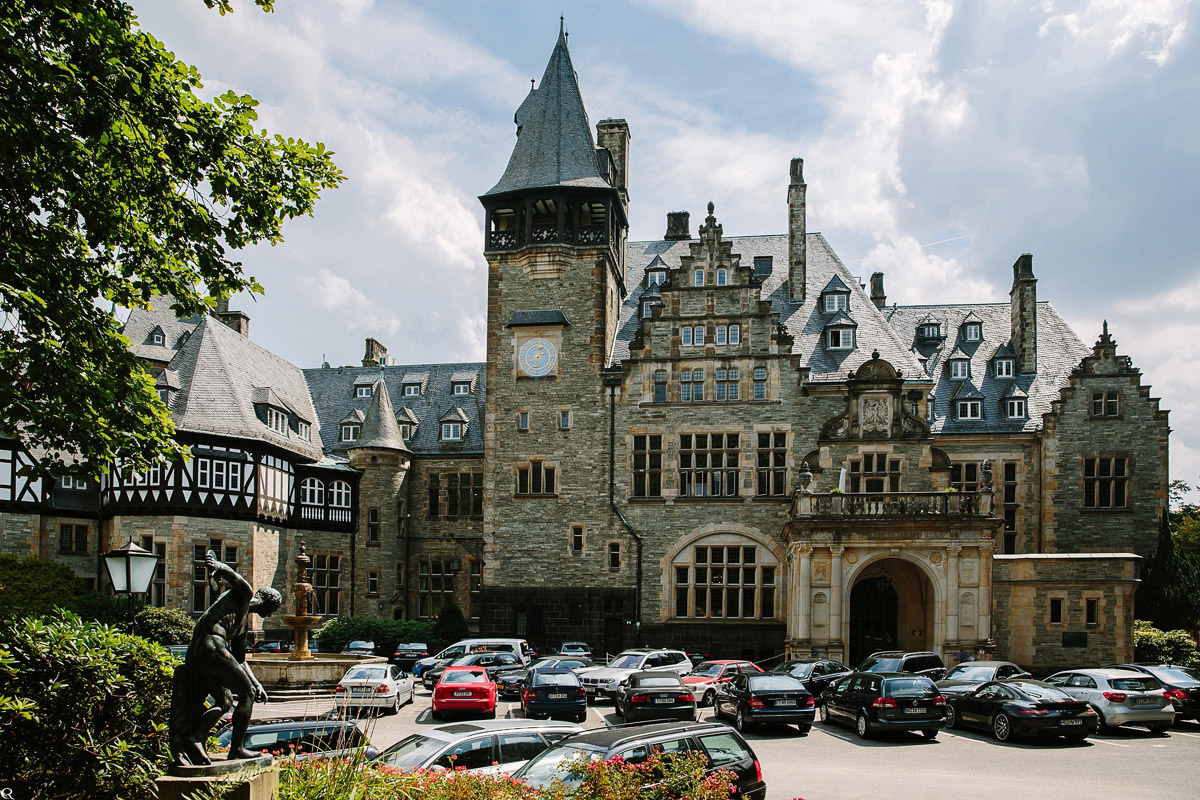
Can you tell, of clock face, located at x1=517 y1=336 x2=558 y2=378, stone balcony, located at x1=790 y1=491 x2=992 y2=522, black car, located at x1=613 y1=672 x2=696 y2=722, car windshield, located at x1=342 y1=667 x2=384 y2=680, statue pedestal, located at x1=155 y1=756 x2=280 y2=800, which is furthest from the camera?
clock face, located at x1=517 y1=336 x2=558 y2=378

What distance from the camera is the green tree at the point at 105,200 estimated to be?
→ 12445mm

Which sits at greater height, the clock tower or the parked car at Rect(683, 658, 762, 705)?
the clock tower

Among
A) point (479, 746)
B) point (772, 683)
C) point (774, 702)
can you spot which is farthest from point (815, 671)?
point (479, 746)

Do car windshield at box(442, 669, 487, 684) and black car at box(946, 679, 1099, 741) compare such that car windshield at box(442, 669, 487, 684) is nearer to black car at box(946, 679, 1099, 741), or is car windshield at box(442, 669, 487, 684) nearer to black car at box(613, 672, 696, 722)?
black car at box(613, 672, 696, 722)

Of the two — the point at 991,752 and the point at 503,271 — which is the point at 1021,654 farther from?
the point at 503,271

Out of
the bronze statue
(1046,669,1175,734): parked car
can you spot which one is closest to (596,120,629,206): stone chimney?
(1046,669,1175,734): parked car

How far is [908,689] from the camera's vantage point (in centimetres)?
2117

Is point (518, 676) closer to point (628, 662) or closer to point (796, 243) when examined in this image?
point (628, 662)

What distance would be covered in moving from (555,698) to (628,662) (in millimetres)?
6868

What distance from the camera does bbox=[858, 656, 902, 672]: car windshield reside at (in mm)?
26797

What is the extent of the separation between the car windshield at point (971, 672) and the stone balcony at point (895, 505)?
745 cm

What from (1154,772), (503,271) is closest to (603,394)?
(503,271)

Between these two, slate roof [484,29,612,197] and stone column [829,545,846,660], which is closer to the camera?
stone column [829,545,846,660]

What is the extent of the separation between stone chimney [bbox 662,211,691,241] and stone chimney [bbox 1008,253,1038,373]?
50.8ft
